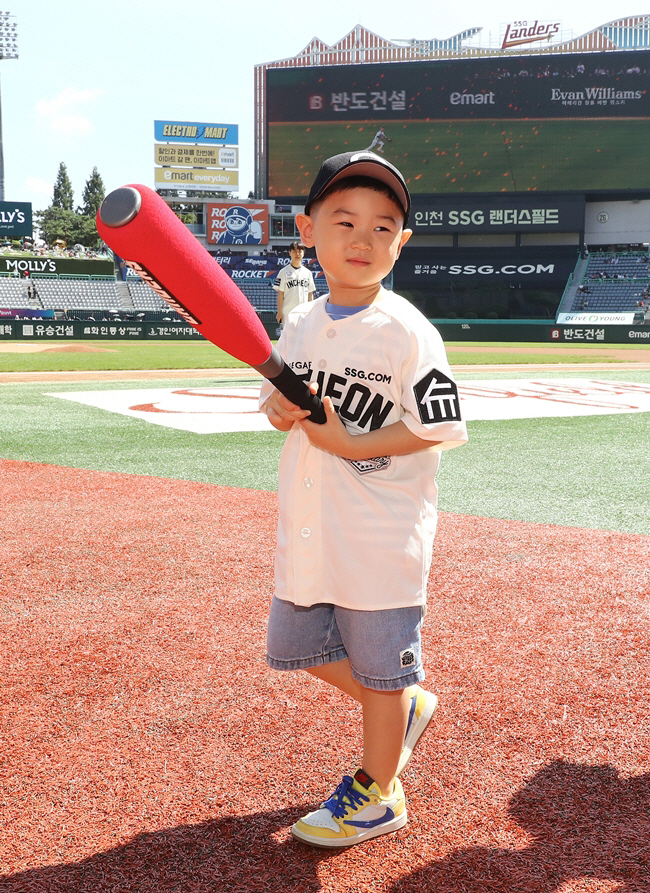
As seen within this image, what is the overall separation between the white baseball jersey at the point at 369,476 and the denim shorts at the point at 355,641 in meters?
0.04

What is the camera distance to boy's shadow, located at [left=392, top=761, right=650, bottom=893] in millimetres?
1628

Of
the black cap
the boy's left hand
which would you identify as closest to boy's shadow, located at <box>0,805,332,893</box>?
the boy's left hand

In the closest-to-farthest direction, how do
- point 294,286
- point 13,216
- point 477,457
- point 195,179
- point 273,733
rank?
point 273,733 < point 477,457 < point 294,286 < point 13,216 < point 195,179

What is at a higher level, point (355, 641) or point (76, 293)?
point (76, 293)

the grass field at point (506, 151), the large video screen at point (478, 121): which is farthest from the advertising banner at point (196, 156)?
the grass field at point (506, 151)

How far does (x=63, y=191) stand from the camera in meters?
106

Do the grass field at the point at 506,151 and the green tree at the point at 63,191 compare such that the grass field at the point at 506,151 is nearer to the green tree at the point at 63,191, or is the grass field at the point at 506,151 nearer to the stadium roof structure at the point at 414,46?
the stadium roof structure at the point at 414,46

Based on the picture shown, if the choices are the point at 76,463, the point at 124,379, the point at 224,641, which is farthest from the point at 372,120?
the point at 224,641

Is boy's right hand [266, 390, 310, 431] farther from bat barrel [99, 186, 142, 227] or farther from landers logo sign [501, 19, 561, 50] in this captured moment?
landers logo sign [501, 19, 561, 50]

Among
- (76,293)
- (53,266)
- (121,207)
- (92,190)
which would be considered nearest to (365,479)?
(121,207)

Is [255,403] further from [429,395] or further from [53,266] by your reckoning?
[53,266]

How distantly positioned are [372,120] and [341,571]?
44.9m

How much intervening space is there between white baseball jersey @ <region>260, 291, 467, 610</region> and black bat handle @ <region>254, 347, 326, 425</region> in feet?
0.48

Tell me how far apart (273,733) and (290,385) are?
3.54 ft
